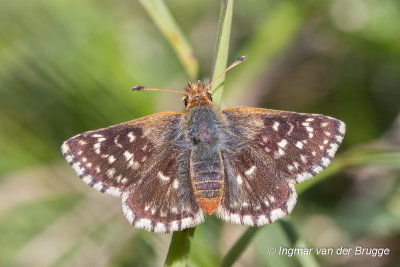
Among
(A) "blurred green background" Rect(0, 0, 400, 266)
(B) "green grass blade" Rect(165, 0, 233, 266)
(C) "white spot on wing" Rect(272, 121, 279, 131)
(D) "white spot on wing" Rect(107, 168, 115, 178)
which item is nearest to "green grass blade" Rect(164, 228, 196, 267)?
(B) "green grass blade" Rect(165, 0, 233, 266)

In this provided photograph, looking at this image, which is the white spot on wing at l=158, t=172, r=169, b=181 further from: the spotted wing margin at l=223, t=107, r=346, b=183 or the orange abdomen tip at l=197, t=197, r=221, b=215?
the spotted wing margin at l=223, t=107, r=346, b=183

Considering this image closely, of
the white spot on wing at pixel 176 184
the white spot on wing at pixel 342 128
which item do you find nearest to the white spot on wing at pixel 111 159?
the white spot on wing at pixel 176 184

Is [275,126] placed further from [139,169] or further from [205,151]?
[139,169]

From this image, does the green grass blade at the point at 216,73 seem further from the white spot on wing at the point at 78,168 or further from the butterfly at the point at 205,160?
the white spot on wing at the point at 78,168

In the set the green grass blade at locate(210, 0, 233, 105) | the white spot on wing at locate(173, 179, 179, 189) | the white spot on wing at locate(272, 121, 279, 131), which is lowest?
the white spot on wing at locate(272, 121, 279, 131)

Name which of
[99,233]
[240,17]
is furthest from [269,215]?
[240,17]

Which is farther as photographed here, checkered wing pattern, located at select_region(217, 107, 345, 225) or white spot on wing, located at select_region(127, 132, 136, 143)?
white spot on wing, located at select_region(127, 132, 136, 143)

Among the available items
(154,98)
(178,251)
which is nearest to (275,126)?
(178,251)
